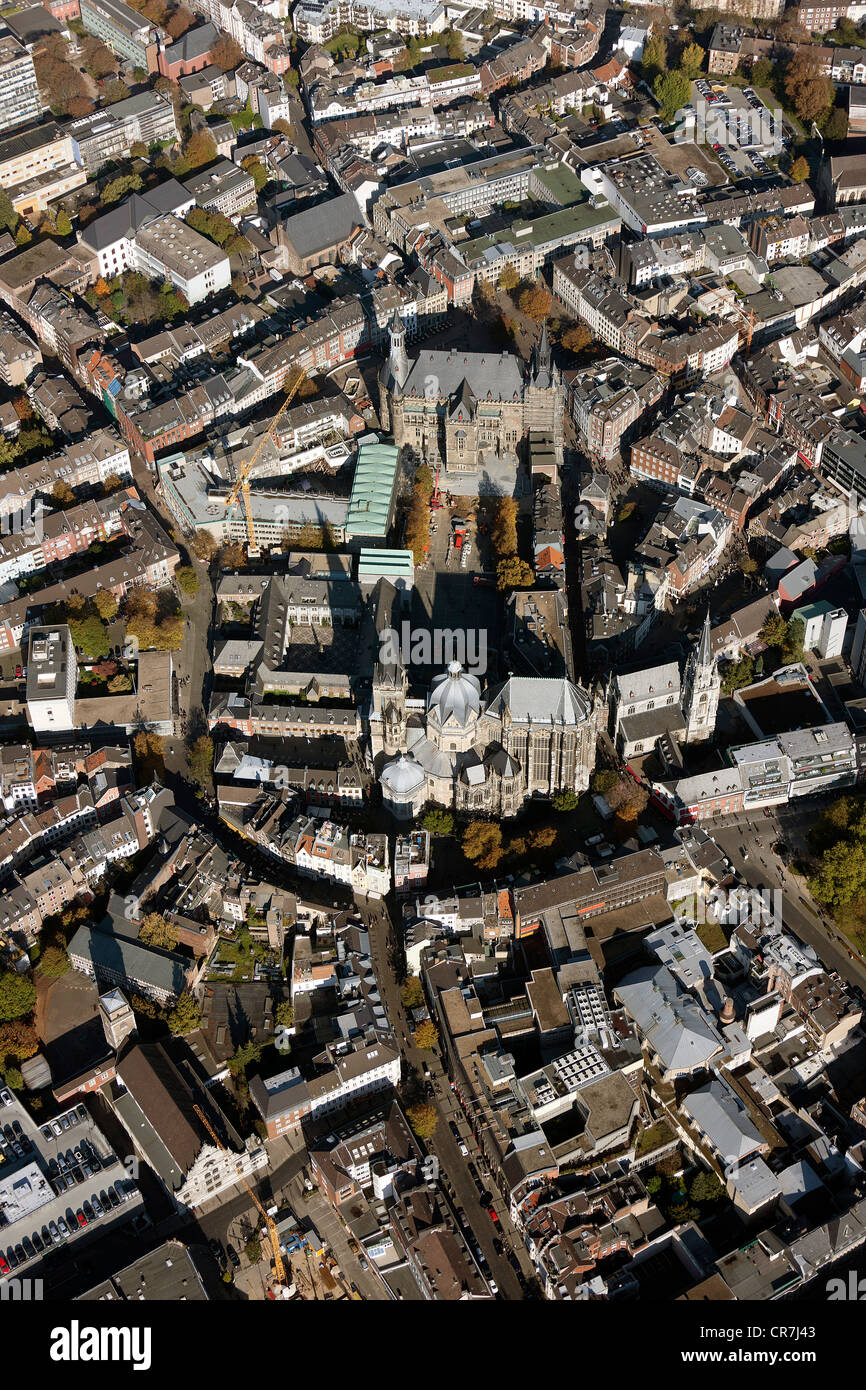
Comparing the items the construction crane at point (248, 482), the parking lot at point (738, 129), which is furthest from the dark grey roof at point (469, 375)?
the parking lot at point (738, 129)

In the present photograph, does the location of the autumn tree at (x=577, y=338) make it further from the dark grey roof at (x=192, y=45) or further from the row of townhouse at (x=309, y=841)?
the dark grey roof at (x=192, y=45)

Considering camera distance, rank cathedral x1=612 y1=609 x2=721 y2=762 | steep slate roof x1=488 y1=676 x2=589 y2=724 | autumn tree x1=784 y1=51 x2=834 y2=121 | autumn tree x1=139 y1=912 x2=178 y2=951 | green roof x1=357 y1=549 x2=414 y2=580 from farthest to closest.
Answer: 1. autumn tree x1=784 y1=51 x2=834 y2=121
2. green roof x1=357 y1=549 x2=414 y2=580
3. cathedral x1=612 y1=609 x2=721 y2=762
4. steep slate roof x1=488 y1=676 x2=589 y2=724
5. autumn tree x1=139 y1=912 x2=178 y2=951

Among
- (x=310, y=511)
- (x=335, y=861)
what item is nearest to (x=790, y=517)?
(x=310, y=511)

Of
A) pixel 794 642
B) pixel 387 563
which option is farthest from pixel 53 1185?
pixel 794 642

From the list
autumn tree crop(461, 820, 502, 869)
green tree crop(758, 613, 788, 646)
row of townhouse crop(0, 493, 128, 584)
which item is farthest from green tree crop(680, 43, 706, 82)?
autumn tree crop(461, 820, 502, 869)

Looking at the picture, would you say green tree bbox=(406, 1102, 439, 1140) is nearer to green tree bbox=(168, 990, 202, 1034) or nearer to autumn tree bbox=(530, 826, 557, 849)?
green tree bbox=(168, 990, 202, 1034)

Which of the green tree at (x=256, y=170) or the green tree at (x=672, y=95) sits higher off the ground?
the green tree at (x=672, y=95)
